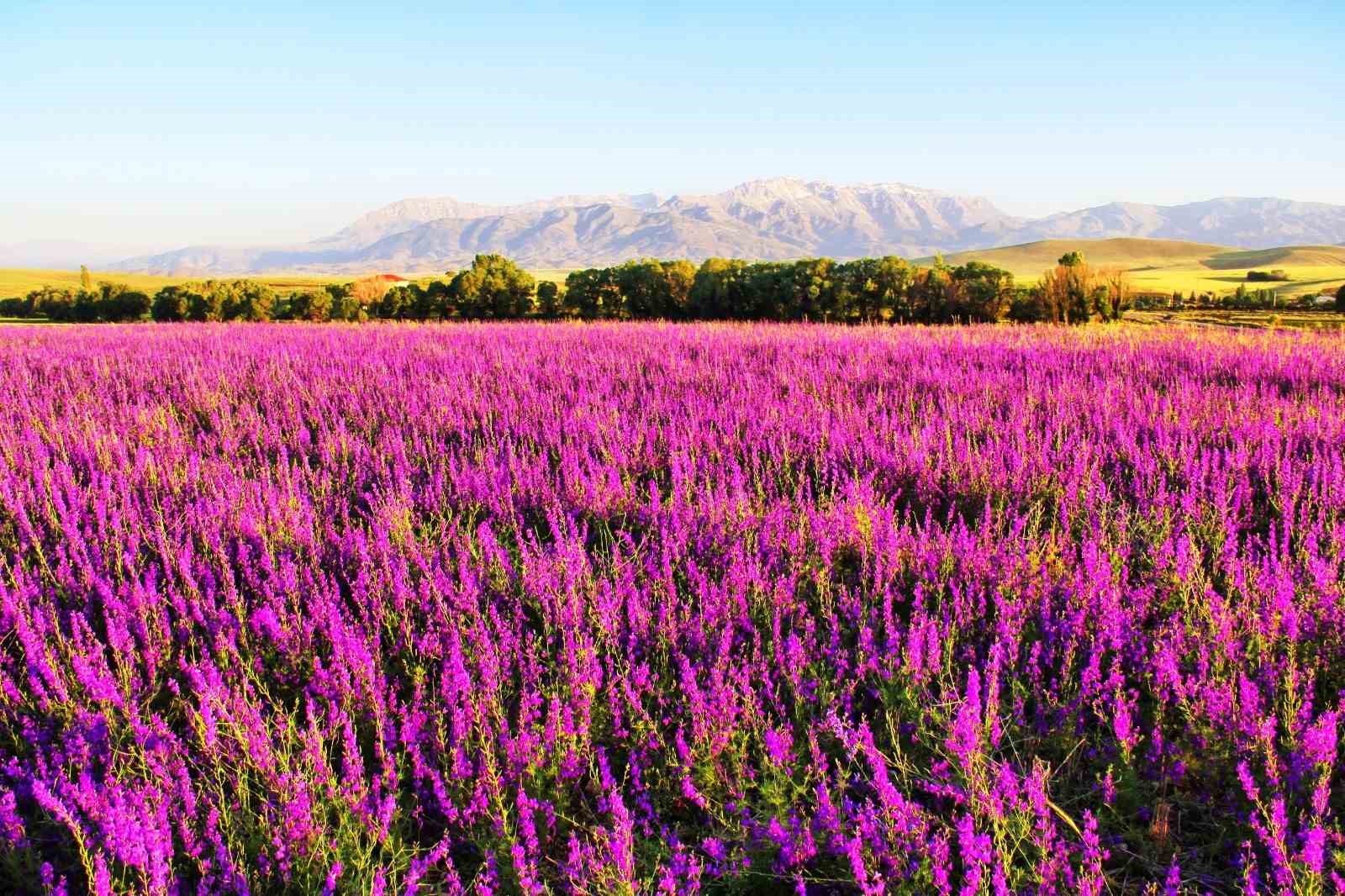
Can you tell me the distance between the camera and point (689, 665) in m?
2.12

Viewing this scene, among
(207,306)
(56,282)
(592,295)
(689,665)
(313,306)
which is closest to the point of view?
(689,665)

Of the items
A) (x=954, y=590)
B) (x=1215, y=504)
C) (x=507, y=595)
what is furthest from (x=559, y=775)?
(x=1215, y=504)

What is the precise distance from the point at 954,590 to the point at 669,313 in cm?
2131

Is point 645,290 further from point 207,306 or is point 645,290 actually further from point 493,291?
point 207,306

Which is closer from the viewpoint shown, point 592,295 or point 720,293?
point 720,293

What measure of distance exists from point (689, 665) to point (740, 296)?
20102 millimetres

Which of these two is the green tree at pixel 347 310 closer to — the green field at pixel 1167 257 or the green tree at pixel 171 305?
the green tree at pixel 171 305

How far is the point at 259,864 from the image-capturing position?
66.2 inches

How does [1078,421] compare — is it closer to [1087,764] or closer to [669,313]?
[1087,764]

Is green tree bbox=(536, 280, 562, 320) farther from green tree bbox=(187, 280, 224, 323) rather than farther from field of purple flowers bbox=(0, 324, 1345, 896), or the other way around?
field of purple flowers bbox=(0, 324, 1345, 896)

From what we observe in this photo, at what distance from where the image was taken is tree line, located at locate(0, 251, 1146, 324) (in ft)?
60.0

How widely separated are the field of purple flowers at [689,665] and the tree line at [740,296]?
1117 cm

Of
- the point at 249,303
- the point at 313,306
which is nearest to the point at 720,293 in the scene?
the point at 313,306

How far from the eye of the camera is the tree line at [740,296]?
18281mm
